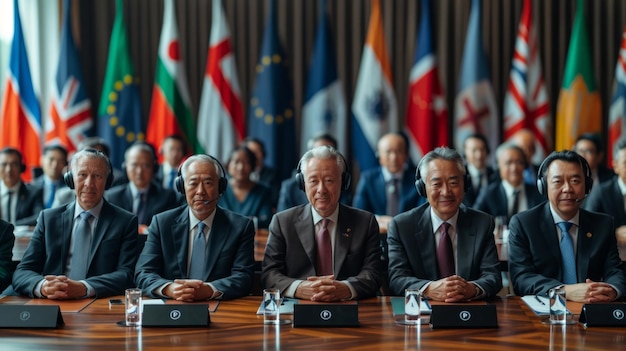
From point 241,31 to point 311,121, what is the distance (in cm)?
134

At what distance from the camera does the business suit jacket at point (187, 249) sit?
13.0 ft

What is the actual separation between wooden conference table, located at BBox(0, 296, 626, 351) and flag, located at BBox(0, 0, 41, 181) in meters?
6.06

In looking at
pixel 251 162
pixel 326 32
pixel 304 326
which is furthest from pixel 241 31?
pixel 304 326

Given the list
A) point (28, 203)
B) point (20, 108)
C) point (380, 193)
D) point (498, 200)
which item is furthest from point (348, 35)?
point (28, 203)

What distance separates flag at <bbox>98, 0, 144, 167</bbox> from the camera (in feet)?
29.4

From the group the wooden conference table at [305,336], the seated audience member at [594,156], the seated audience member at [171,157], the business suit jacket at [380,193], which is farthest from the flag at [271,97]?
the wooden conference table at [305,336]

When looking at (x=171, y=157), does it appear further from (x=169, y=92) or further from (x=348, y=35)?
(x=348, y=35)

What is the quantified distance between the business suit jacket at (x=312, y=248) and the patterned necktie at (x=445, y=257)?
0.29 m

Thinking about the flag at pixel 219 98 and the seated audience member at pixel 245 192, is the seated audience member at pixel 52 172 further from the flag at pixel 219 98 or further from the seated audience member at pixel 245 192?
the flag at pixel 219 98

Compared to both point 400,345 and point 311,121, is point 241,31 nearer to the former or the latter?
point 311,121

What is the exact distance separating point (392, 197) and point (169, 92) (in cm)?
303

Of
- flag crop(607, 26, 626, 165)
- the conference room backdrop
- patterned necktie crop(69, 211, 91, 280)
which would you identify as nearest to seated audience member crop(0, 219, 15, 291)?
patterned necktie crop(69, 211, 91, 280)

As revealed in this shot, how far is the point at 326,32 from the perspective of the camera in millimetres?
9062

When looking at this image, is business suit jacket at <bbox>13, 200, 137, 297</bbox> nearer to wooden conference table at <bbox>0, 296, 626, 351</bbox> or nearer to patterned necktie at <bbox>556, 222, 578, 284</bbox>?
wooden conference table at <bbox>0, 296, 626, 351</bbox>
